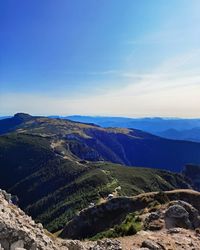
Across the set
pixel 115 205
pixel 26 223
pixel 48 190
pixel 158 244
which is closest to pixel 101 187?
pixel 48 190

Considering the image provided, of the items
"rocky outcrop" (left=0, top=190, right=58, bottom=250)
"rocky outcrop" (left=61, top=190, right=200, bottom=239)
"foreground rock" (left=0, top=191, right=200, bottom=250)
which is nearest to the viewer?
"rocky outcrop" (left=0, top=190, right=58, bottom=250)

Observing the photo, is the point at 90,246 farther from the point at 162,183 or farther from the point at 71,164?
the point at 71,164

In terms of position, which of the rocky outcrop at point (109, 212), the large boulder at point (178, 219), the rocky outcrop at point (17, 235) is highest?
the rocky outcrop at point (17, 235)

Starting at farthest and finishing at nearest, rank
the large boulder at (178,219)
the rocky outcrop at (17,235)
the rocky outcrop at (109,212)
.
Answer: the rocky outcrop at (109,212), the large boulder at (178,219), the rocky outcrop at (17,235)

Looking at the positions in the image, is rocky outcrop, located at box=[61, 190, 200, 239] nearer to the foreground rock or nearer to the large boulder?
the large boulder

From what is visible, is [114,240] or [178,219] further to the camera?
[178,219]

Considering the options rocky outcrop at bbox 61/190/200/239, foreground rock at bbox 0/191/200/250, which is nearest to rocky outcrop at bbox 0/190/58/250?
foreground rock at bbox 0/191/200/250

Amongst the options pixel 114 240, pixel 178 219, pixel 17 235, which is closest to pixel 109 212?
pixel 178 219

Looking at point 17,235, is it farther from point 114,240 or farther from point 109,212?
point 109,212

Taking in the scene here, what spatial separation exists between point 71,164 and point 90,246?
168532mm

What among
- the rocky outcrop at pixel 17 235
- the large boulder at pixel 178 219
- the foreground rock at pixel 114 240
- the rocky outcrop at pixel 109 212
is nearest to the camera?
the rocky outcrop at pixel 17 235

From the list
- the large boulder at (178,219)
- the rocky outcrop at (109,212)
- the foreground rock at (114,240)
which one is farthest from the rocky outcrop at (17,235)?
the rocky outcrop at (109,212)

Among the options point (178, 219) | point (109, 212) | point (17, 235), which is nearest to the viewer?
point (17, 235)

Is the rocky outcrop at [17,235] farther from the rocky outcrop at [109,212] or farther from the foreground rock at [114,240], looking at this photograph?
the rocky outcrop at [109,212]
